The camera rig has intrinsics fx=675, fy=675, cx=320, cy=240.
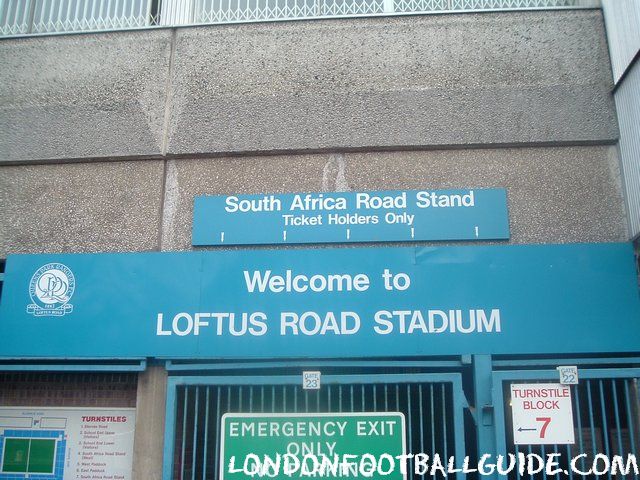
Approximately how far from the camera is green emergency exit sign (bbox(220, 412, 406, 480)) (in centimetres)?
499

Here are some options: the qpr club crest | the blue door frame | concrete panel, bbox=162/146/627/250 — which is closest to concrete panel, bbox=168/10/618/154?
concrete panel, bbox=162/146/627/250

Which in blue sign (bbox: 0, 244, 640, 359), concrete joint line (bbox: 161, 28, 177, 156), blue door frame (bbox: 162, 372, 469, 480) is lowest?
blue door frame (bbox: 162, 372, 469, 480)

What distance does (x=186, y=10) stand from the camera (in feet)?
21.4

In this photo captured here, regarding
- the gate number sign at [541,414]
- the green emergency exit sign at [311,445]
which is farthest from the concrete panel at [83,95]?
the gate number sign at [541,414]

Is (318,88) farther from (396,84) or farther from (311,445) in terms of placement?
(311,445)

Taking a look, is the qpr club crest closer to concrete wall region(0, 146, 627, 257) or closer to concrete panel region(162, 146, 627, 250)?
concrete wall region(0, 146, 627, 257)

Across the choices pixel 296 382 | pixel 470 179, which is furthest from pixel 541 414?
pixel 470 179

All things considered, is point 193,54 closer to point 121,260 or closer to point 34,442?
point 121,260

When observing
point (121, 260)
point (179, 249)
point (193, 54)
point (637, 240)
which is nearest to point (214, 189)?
point (179, 249)

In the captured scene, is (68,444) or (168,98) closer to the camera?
(68,444)

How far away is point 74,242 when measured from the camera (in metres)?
5.85

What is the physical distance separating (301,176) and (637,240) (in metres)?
2.78

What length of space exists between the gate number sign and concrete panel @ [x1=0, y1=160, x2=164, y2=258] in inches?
126

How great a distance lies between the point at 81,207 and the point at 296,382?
2.50m
